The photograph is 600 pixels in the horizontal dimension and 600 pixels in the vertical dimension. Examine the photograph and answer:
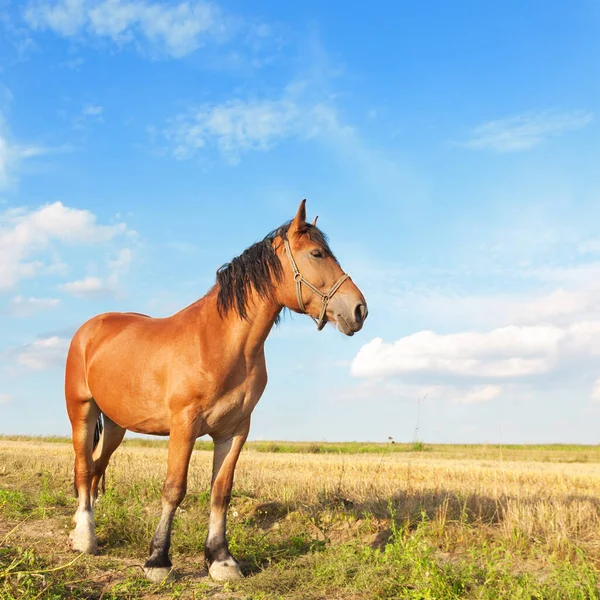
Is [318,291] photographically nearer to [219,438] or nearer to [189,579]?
[219,438]

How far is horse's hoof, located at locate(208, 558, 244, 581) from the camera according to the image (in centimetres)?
608

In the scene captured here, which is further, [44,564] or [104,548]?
[104,548]

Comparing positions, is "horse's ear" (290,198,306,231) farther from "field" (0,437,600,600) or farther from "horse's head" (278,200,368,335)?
"field" (0,437,600,600)

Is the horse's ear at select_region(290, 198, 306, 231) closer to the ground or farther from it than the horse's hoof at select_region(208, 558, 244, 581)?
farther from it

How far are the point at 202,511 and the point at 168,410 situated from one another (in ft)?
8.76

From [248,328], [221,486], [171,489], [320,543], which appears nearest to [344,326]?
[248,328]

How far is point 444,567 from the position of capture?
5.49 m

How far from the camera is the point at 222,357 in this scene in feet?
20.0

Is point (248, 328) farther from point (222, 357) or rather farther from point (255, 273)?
point (255, 273)

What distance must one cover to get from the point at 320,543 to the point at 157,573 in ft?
6.60

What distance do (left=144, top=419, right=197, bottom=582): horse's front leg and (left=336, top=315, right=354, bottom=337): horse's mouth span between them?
69.2 inches

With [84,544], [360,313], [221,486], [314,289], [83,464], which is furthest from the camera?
[83,464]

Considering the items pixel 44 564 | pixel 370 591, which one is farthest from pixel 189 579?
pixel 370 591

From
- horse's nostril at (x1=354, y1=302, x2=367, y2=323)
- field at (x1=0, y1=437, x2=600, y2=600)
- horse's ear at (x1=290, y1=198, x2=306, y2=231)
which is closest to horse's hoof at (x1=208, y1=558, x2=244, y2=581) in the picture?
field at (x1=0, y1=437, x2=600, y2=600)
